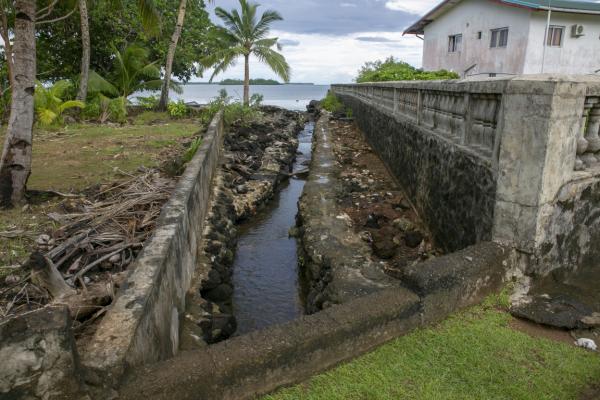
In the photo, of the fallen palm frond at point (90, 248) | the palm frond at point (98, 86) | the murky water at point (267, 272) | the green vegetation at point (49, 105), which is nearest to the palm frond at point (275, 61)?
the palm frond at point (98, 86)

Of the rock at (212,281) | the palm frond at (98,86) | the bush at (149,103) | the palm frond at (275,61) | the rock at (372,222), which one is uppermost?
the palm frond at (275,61)

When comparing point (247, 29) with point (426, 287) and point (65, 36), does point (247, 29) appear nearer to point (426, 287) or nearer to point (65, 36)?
point (65, 36)

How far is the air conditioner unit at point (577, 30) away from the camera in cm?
1709

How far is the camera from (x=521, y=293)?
11.7 feet

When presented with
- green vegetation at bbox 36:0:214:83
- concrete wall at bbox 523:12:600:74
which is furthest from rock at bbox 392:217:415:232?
green vegetation at bbox 36:0:214:83

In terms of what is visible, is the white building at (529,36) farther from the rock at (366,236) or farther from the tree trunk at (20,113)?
the tree trunk at (20,113)

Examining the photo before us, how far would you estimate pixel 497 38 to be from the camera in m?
18.5

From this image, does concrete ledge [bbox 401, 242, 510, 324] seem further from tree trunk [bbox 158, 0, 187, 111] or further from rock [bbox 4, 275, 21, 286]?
tree trunk [bbox 158, 0, 187, 111]

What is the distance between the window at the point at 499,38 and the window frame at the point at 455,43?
2.43 m

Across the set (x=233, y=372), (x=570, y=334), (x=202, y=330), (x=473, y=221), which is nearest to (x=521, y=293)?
(x=570, y=334)

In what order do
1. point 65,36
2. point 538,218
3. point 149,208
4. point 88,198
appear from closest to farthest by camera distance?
point 538,218, point 149,208, point 88,198, point 65,36

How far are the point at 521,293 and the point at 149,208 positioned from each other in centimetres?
447

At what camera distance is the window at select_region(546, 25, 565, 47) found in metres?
17.1

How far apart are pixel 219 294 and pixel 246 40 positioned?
1987cm
